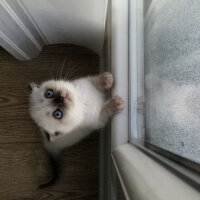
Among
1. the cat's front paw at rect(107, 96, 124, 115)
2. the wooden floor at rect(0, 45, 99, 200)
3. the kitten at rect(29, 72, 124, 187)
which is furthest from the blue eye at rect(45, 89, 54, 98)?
the wooden floor at rect(0, 45, 99, 200)

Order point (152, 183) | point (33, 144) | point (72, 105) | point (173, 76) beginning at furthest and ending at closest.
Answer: point (33, 144)
point (72, 105)
point (173, 76)
point (152, 183)

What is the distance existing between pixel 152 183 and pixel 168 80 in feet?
1.21

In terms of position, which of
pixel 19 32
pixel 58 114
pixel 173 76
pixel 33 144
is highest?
pixel 19 32

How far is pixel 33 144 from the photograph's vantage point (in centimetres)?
149

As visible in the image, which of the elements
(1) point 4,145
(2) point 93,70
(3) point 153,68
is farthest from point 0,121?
(3) point 153,68

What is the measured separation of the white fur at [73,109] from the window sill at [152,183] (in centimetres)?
51

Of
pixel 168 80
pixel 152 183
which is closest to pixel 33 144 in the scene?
pixel 168 80

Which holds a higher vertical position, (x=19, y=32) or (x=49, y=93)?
(x=19, y=32)

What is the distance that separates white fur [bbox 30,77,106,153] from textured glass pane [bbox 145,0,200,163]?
0.30m

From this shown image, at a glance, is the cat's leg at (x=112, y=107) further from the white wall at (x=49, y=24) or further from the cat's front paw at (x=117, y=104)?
the white wall at (x=49, y=24)

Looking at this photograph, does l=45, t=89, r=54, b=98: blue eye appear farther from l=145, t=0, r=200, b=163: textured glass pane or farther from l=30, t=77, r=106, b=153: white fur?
l=145, t=0, r=200, b=163: textured glass pane

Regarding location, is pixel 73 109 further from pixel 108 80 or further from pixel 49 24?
pixel 49 24

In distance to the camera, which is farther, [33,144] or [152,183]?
[33,144]

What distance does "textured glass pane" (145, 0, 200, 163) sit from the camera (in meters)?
0.51
